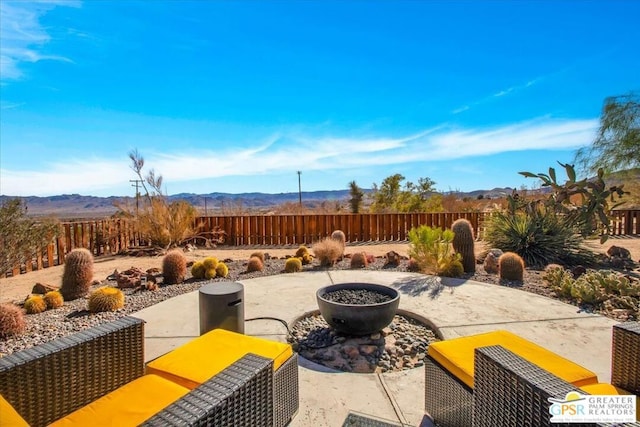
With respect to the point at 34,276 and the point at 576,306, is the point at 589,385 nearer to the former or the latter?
the point at 576,306

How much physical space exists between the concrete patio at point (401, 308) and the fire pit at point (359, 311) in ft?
1.59

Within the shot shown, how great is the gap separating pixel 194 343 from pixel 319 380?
40.3 inches

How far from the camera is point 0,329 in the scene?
128 inches

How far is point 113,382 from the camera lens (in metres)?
1.88

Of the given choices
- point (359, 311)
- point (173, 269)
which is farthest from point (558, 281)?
point (173, 269)

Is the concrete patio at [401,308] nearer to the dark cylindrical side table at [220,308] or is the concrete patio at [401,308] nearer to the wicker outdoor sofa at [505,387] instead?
the wicker outdoor sofa at [505,387]

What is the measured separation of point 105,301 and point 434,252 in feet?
16.9

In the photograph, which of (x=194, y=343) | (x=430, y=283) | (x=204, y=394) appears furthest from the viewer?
(x=430, y=283)

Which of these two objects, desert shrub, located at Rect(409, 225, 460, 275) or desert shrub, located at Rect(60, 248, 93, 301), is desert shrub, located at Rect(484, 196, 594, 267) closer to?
desert shrub, located at Rect(409, 225, 460, 275)

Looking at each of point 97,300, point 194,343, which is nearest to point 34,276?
point 97,300

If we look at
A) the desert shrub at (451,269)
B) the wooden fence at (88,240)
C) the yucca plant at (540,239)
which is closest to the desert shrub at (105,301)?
the wooden fence at (88,240)

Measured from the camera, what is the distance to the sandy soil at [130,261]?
229 inches

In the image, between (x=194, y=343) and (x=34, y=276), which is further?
(x=34, y=276)

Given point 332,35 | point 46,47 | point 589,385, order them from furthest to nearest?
point 332,35, point 46,47, point 589,385
